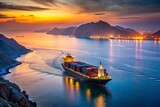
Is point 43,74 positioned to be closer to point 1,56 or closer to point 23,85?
point 23,85

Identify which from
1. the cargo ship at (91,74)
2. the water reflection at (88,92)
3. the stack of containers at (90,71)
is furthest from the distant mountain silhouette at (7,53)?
the stack of containers at (90,71)

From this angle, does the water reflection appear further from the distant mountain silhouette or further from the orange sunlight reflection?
the distant mountain silhouette

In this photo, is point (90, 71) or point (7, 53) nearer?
point (90, 71)

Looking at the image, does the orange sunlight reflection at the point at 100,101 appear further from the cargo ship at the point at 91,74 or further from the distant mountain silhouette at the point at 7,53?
the distant mountain silhouette at the point at 7,53

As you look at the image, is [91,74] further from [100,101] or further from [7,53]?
[7,53]

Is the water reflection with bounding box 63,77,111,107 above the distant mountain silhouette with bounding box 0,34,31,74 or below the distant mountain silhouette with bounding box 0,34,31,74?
below

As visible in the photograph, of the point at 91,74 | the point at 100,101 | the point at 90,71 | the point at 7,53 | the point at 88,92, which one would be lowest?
the point at 100,101

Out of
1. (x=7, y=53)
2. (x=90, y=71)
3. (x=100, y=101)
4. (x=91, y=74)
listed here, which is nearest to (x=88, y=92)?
(x=100, y=101)

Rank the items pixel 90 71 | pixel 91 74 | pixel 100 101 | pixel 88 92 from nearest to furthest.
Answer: pixel 100 101, pixel 88 92, pixel 91 74, pixel 90 71

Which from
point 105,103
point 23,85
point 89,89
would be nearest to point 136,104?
point 105,103

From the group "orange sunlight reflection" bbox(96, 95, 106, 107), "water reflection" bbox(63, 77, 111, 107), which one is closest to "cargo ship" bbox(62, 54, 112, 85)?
"water reflection" bbox(63, 77, 111, 107)
